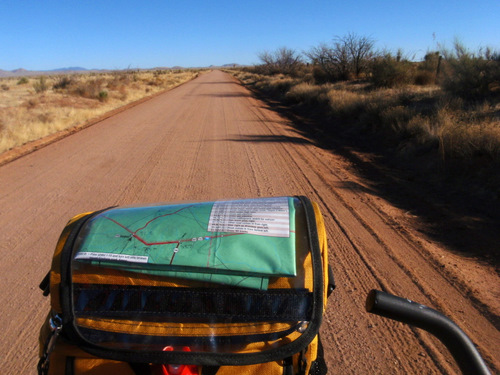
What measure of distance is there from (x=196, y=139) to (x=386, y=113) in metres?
5.31

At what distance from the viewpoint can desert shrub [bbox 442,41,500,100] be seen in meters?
10.9

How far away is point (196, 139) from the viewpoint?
986 centimetres

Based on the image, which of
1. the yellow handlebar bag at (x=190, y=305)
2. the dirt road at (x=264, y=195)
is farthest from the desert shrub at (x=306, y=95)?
the yellow handlebar bag at (x=190, y=305)

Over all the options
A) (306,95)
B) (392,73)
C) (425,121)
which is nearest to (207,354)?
(425,121)

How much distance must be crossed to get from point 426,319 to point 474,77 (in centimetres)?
1262

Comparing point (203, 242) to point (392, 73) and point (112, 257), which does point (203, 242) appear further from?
point (392, 73)

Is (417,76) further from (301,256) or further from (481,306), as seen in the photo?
(301,256)

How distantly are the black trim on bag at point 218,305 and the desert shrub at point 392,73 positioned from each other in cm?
1796

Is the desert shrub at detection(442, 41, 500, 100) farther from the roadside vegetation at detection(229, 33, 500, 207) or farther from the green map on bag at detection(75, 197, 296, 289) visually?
the green map on bag at detection(75, 197, 296, 289)

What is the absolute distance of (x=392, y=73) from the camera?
1745 cm

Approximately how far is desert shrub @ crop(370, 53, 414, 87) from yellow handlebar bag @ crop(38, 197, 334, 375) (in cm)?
1793

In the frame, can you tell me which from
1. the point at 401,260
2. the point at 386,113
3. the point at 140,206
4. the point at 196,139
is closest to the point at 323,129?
the point at 386,113

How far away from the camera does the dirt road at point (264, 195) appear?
2.72 m

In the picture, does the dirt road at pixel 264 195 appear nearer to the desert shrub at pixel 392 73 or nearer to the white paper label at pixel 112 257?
the white paper label at pixel 112 257
